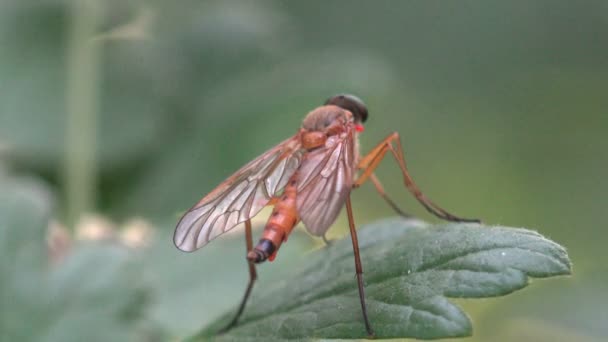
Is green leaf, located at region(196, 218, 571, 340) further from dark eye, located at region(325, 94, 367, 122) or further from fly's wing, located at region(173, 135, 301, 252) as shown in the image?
dark eye, located at region(325, 94, 367, 122)

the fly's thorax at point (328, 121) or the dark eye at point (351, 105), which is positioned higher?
the dark eye at point (351, 105)

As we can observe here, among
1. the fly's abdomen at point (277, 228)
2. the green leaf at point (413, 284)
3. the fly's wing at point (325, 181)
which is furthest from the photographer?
the fly's abdomen at point (277, 228)

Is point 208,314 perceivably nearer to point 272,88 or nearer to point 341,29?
point 272,88

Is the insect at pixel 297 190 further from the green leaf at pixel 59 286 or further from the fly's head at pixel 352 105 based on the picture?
the green leaf at pixel 59 286

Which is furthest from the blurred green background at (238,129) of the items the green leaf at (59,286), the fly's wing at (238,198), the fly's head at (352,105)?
the fly's head at (352,105)

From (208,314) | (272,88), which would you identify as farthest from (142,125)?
(208,314)

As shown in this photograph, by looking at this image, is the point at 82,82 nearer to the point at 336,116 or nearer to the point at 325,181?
the point at 336,116

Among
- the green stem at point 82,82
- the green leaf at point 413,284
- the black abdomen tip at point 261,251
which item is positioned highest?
the green stem at point 82,82

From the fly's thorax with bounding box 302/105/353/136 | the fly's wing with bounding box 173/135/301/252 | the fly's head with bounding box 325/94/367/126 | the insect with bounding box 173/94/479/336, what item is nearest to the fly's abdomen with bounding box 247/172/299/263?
the insect with bounding box 173/94/479/336

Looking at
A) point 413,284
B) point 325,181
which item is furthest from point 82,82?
point 413,284
